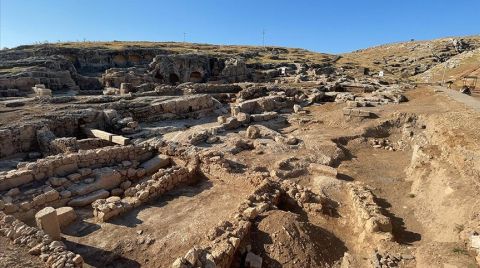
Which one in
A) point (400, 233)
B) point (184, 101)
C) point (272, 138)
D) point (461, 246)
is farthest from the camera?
point (184, 101)

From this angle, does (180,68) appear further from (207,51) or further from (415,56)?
(415,56)

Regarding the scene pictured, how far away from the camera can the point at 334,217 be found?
27.3 feet

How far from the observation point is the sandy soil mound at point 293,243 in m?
6.52

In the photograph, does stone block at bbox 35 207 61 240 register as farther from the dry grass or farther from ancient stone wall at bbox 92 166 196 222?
the dry grass

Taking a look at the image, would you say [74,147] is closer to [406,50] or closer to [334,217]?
[334,217]

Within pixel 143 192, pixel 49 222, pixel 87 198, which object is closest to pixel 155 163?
pixel 143 192

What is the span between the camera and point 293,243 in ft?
22.2

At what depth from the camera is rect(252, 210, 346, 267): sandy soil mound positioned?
257 inches

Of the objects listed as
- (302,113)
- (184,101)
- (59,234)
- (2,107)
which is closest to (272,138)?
(302,113)

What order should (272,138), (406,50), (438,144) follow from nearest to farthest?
→ (438,144) → (272,138) → (406,50)

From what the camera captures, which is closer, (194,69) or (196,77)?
(194,69)

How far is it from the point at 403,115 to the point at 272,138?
6.33m

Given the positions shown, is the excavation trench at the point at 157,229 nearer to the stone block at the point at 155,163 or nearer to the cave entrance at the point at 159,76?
the stone block at the point at 155,163

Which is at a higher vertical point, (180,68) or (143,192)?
(180,68)
